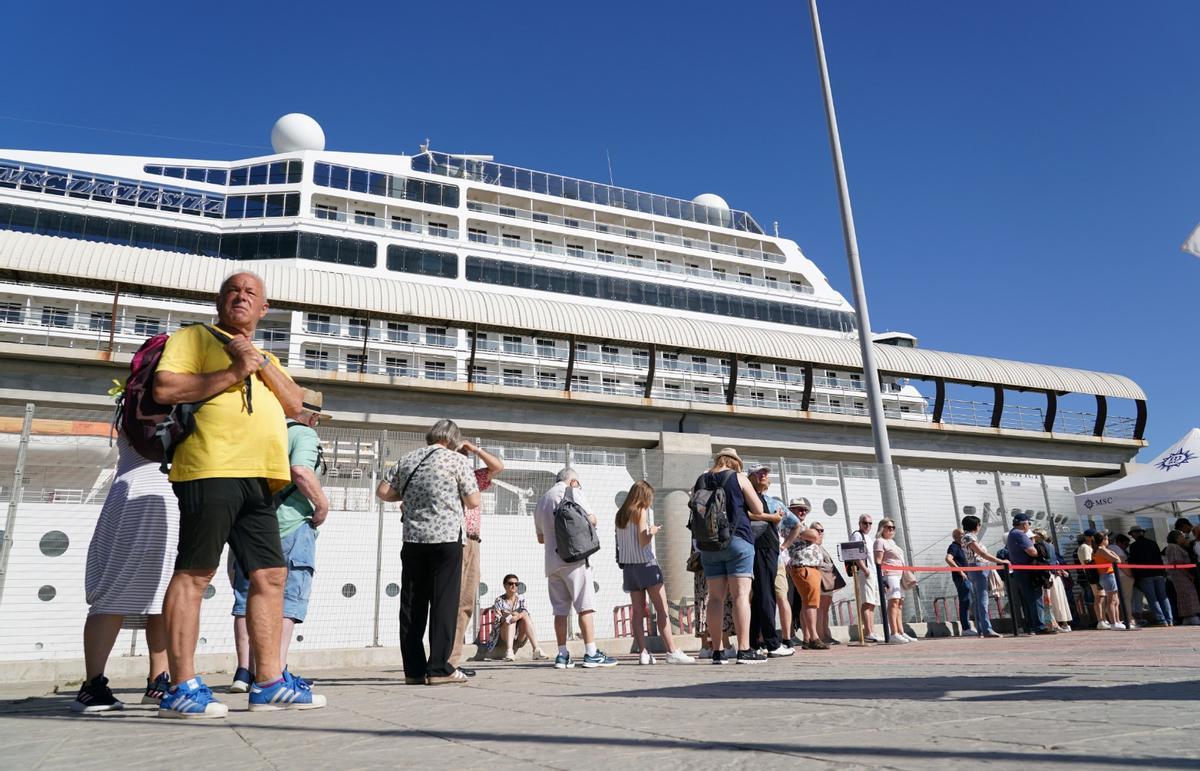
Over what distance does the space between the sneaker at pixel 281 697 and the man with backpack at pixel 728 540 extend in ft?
11.1

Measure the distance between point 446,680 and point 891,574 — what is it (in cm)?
680

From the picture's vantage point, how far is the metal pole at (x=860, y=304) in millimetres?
11250

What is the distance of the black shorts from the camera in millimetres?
3020

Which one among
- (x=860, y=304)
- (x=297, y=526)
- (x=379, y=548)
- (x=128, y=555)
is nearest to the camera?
(x=128, y=555)

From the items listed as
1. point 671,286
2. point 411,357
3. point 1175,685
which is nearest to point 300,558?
point 1175,685

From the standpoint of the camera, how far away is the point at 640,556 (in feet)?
22.5

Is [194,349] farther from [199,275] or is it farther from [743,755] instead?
[199,275]

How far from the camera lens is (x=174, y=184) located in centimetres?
3362

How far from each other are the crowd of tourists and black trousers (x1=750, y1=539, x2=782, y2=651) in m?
0.02

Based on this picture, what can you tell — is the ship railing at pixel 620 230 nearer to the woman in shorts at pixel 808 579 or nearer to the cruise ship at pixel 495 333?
the cruise ship at pixel 495 333

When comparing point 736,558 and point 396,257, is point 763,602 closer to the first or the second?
point 736,558

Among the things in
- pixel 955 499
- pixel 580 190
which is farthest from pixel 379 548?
pixel 580 190

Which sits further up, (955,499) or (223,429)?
(955,499)

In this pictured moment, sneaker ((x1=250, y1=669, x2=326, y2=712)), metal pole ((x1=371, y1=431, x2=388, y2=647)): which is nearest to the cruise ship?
metal pole ((x1=371, y1=431, x2=388, y2=647))
